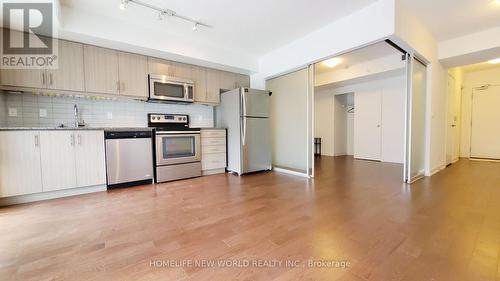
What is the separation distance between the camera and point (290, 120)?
4.11 m

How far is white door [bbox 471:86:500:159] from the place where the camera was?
5.32m

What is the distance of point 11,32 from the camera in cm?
259

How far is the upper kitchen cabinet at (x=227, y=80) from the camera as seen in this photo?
436 cm

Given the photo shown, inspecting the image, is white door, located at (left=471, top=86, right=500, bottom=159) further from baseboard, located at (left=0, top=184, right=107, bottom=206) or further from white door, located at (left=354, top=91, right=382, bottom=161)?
baseboard, located at (left=0, top=184, right=107, bottom=206)

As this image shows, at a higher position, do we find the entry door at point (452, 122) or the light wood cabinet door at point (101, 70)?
the light wood cabinet door at point (101, 70)

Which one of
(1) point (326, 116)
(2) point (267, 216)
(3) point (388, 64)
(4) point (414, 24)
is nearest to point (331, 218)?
(2) point (267, 216)

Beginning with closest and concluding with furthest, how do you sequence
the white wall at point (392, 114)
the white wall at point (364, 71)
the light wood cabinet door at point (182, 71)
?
the light wood cabinet door at point (182, 71) → the white wall at point (364, 71) → the white wall at point (392, 114)

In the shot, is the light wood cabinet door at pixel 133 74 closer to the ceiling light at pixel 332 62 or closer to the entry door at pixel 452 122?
the ceiling light at pixel 332 62

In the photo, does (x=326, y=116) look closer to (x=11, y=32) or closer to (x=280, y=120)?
(x=280, y=120)

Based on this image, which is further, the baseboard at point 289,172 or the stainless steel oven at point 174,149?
the baseboard at point 289,172

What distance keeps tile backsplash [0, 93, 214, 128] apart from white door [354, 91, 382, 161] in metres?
4.82

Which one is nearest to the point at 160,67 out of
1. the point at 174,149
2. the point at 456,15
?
the point at 174,149

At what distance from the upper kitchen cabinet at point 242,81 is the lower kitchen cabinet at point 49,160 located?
2.78m

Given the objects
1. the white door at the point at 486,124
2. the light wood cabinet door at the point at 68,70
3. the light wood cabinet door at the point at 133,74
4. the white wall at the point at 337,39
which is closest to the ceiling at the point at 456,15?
the white wall at the point at 337,39
